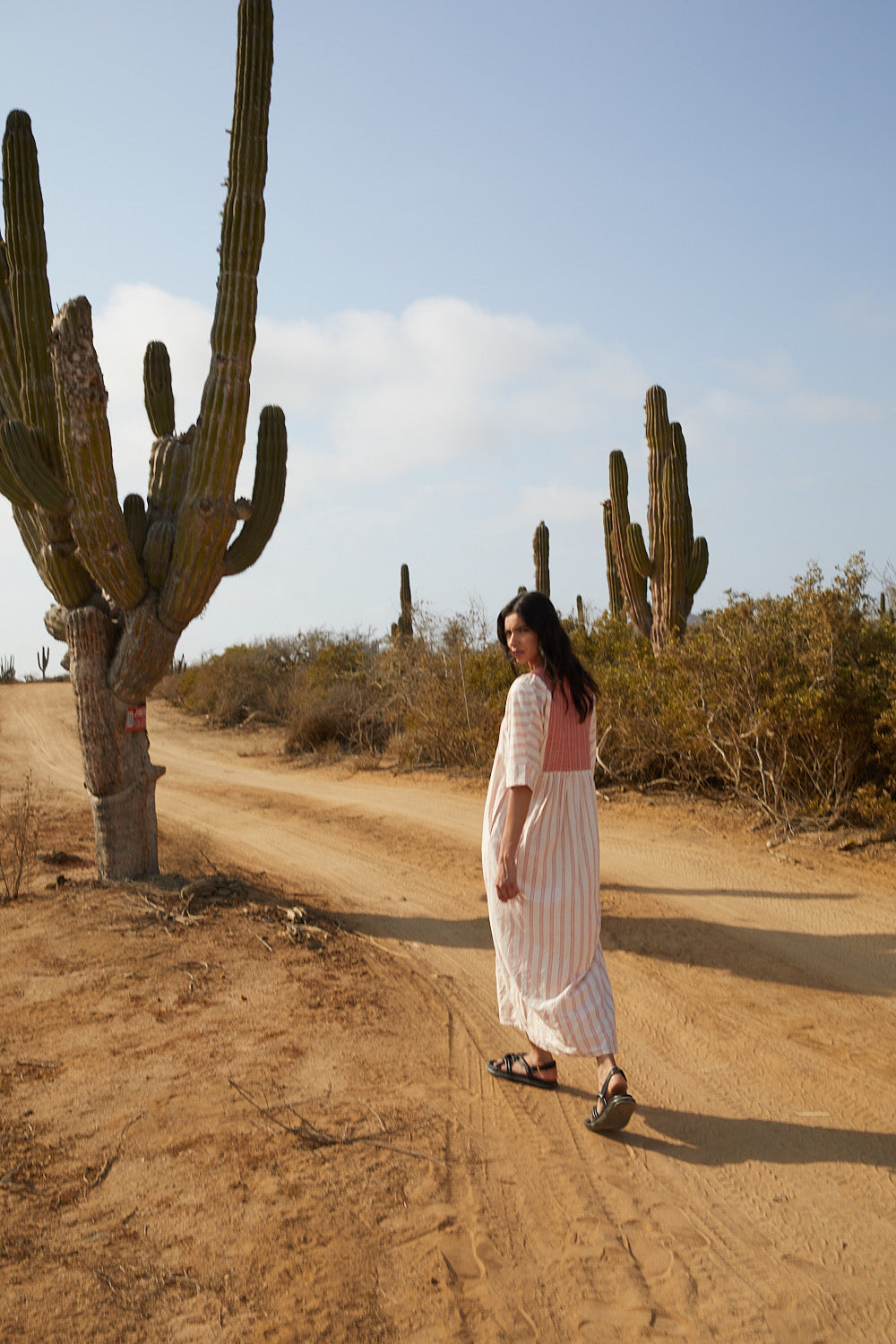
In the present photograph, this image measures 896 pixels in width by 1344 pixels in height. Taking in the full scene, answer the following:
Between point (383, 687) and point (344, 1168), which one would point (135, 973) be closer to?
point (344, 1168)

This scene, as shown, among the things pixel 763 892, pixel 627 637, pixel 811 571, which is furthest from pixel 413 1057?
pixel 627 637

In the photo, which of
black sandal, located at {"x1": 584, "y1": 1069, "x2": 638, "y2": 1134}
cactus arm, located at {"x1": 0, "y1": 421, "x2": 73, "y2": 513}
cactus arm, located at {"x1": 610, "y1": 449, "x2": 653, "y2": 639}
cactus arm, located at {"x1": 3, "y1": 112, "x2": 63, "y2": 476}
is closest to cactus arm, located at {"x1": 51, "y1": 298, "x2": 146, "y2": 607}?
cactus arm, located at {"x1": 0, "y1": 421, "x2": 73, "y2": 513}

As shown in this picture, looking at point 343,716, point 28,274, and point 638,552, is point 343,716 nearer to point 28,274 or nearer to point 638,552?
point 638,552

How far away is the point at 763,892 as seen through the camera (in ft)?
21.1

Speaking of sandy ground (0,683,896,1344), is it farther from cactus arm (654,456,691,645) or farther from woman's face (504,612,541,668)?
cactus arm (654,456,691,645)

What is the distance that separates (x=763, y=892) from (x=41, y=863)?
5.50 m

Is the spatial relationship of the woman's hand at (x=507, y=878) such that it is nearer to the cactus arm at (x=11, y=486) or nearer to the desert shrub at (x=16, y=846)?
the desert shrub at (x=16, y=846)

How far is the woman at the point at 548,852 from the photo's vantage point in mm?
3195

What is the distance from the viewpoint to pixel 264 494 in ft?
23.4

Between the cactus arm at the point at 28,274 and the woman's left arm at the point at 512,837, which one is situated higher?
the cactus arm at the point at 28,274

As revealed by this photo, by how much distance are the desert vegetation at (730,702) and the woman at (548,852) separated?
15.5 feet

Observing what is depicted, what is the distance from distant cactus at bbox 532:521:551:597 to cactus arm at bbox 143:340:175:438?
1092 centimetres

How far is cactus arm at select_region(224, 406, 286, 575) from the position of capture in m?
6.78

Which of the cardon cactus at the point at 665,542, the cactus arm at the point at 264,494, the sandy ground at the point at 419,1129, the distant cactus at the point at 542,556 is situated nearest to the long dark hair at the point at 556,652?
the sandy ground at the point at 419,1129
